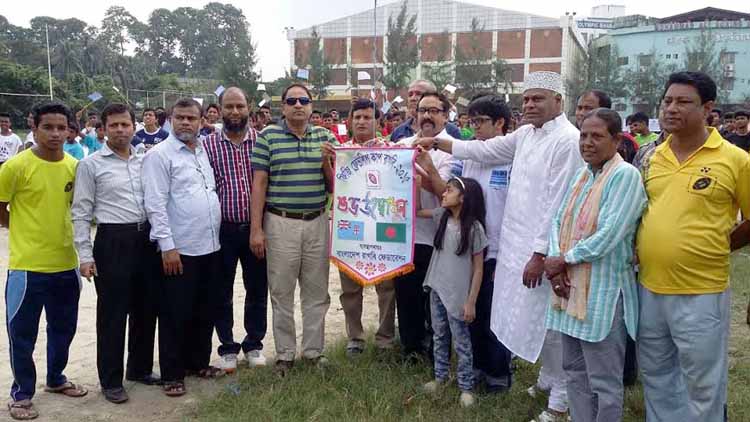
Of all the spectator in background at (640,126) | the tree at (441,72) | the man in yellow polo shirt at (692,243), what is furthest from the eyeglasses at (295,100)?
the tree at (441,72)

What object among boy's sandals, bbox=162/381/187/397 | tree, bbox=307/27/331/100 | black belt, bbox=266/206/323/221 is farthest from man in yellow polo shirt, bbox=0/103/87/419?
tree, bbox=307/27/331/100

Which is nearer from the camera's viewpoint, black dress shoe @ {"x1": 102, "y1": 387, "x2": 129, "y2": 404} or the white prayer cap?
the white prayer cap

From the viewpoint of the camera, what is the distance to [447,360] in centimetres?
426

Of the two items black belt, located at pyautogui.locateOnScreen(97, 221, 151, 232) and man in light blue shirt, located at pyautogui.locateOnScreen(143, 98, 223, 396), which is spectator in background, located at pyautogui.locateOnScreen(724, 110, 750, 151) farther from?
black belt, located at pyautogui.locateOnScreen(97, 221, 151, 232)

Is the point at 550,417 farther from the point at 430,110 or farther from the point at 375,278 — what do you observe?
the point at 430,110

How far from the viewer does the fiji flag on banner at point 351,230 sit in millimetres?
4508

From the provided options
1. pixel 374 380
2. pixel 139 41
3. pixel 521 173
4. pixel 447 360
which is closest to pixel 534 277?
pixel 521 173

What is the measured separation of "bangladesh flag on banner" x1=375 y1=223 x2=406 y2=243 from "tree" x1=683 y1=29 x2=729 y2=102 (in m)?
33.6

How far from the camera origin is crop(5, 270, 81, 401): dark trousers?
3990mm

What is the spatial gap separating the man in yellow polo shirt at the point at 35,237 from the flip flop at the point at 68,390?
0.92ft

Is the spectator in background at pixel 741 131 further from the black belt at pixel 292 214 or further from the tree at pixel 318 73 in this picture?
the tree at pixel 318 73

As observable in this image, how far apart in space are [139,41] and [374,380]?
267ft

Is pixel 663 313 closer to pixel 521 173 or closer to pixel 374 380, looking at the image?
pixel 521 173

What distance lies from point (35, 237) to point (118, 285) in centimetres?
61
